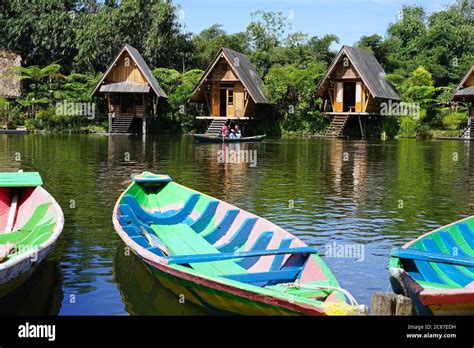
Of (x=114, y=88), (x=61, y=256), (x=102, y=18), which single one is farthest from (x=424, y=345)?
(x=102, y=18)

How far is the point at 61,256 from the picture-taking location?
9.84 metres

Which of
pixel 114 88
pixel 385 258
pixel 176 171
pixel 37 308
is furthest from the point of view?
pixel 114 88

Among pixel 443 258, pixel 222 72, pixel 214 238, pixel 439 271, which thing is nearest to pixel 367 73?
pixel 222 72

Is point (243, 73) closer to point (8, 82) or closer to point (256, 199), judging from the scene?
point (8, 82)

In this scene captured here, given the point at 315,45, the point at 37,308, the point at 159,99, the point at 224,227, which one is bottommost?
the point at 37,308

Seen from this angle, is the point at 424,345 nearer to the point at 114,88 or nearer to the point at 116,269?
the point at 116,269

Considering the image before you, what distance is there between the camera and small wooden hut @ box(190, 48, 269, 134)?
124ft

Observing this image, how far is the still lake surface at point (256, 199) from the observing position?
8.36 meters

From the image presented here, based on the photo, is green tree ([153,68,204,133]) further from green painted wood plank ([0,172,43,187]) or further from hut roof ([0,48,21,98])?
green painted wood plank ([0,172,43,187])

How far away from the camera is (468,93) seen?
1414 inches

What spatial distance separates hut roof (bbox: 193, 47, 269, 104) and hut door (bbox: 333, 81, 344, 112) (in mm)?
3944

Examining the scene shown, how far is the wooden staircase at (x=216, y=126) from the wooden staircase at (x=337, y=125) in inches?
238

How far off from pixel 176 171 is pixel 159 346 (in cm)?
1376

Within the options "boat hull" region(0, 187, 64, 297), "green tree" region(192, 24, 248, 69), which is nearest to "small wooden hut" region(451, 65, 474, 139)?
"green tree" region(192, 24, 248, 69)
